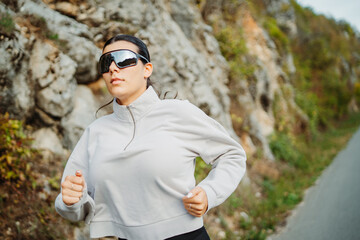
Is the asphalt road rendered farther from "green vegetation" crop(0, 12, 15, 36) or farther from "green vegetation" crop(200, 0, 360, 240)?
"green vegetation" crop(0, 12, 15, 36)

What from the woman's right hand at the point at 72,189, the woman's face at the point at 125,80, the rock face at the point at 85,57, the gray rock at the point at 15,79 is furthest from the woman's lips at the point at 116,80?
the gray rock at the point at 15,79

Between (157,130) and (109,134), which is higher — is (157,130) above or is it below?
above

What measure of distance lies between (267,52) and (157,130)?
42.8ft

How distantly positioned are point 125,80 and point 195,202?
0.90 meters

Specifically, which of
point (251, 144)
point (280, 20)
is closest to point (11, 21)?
point (251, 144)

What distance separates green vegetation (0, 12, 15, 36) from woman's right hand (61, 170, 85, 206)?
313cm

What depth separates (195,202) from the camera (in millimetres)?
1479

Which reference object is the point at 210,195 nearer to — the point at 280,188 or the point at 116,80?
the point at 116,80

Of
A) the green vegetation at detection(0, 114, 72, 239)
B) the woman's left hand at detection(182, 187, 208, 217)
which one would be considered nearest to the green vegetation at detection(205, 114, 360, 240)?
the green vegetation at detection(0, 114, 72, 239)

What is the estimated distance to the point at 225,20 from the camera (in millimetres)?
11000

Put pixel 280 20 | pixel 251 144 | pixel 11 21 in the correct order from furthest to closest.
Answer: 1. pixel 280 20
2. pixel 251 144
3. pixel 11 21

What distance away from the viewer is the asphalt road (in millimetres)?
4445

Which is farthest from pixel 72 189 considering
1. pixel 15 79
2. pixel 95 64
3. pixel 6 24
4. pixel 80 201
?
pixel 95 64

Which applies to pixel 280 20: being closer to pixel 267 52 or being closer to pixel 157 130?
pixel 267 52
